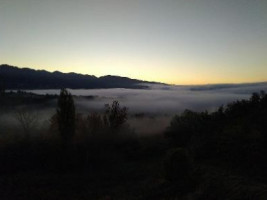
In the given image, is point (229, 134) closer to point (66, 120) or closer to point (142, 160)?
point (142, 160)

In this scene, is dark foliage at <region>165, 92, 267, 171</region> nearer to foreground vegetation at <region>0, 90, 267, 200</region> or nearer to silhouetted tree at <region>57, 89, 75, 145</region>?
foreground vegetation at <region>0, 90, 267, 200</region>

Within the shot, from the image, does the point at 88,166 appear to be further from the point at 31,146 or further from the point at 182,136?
the point at 182,136

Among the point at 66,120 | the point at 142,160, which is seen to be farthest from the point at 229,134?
the point at 66,120

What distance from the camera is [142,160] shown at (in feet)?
189

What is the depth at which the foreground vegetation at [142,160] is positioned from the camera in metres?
34.2

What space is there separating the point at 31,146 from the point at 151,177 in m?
29.6

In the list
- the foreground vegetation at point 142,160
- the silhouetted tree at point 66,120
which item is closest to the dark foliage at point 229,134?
the foreground vegetation at point 142,160

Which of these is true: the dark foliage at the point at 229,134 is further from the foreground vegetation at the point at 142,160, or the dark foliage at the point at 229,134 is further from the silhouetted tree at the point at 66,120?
the silhouetted tree at the point at 66,120

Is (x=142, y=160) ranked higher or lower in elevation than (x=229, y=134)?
lower

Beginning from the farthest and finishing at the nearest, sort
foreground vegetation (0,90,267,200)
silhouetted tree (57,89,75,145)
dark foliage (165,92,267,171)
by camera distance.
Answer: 1. silhouetted tree (57,89,75,145)
2. dark foliage (165,92,267,171)
3. foreground vegetation (0,90,267,200)

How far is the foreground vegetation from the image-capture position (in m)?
34.2

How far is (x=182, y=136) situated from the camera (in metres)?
61.9


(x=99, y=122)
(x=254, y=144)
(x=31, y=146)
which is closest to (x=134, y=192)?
(x=254, y=144)

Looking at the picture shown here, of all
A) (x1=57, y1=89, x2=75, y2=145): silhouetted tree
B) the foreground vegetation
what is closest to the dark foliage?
the foreground vegetation
